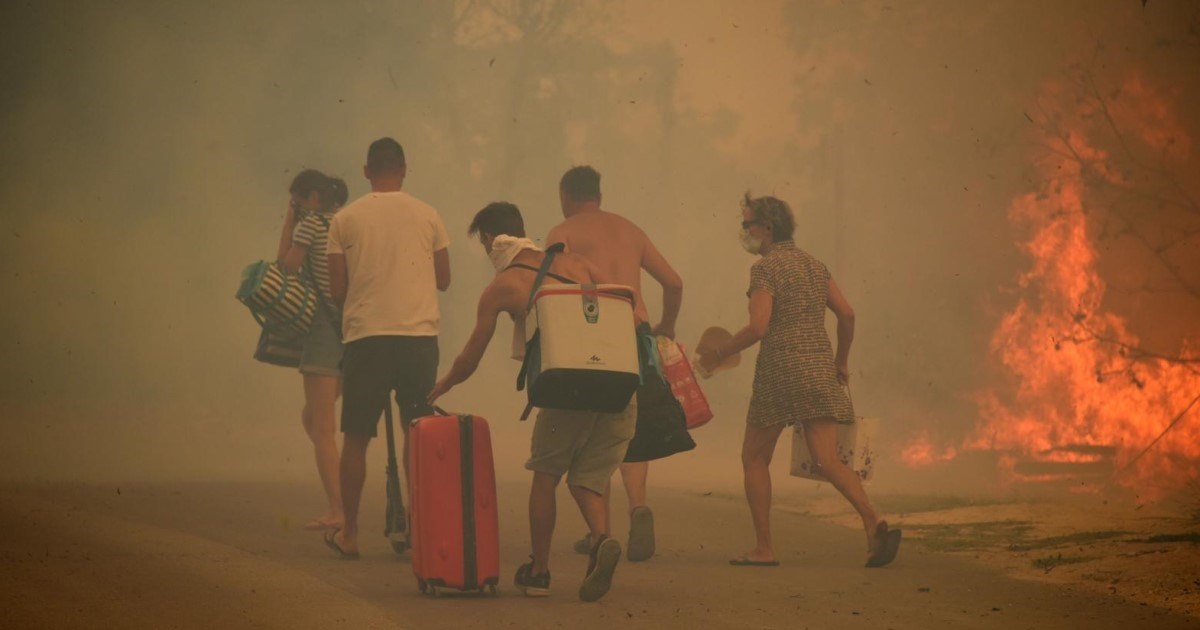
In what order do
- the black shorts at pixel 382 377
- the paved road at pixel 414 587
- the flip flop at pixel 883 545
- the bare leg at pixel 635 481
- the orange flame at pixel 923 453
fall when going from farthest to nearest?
the orange flame at pixel 923 453 → the bare leg at pixel 635 481 → the flip flop at pixel 883 545 → the black shorts at pixel 382 377 → the paved road at pixel 414 587

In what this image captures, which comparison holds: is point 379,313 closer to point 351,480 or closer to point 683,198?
point 351,480

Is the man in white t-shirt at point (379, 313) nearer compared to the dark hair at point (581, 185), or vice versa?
the man in white t-shirt at point (379, 313)

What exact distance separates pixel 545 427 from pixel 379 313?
4.96 ft

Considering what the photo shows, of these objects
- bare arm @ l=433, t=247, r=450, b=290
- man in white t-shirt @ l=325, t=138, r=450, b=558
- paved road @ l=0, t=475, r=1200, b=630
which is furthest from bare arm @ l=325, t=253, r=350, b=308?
paved road @ l=0, t=475, r=1200, b=630

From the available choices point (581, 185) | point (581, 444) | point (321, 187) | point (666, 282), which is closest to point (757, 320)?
point (666, 282)

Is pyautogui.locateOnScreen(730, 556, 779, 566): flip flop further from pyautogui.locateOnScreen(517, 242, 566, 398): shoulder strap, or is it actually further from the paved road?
pyautogui.locateOnScreen(517, 242, 566, 398): shoulder strap

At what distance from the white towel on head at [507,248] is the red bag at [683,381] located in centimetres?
163

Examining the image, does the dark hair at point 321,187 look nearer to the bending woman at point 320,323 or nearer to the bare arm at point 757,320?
the bending woman at point 320,323

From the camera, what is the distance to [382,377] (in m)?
7.66

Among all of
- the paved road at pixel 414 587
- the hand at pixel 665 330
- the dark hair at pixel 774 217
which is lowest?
the paved road at pixel 414 587

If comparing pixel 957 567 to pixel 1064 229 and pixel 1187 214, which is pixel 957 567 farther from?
pixel 1064 229

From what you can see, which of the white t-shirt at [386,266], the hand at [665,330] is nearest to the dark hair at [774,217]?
the hand at [665,330]

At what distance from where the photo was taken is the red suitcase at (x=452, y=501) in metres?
6.42

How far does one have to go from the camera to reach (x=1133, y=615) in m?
6.25
